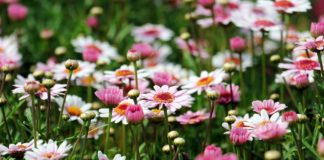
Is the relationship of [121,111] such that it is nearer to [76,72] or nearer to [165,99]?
[165,99]

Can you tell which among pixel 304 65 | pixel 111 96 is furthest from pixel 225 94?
pixel 111 96

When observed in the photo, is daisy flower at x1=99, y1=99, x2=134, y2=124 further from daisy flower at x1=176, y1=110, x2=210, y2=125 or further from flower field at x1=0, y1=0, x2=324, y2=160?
daisy flower at x1=176, y1=110, x2=210, y2=125

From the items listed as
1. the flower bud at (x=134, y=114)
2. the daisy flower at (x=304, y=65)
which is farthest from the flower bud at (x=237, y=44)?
the flower bud at (x=134, y=114)

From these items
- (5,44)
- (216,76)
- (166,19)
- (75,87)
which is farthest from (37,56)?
(216,76)

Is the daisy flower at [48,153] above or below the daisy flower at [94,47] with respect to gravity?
below

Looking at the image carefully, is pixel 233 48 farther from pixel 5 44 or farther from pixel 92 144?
pixel 5 44

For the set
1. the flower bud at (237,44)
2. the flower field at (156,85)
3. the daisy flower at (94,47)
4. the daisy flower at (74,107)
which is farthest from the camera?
the daisy flower at (94,47)

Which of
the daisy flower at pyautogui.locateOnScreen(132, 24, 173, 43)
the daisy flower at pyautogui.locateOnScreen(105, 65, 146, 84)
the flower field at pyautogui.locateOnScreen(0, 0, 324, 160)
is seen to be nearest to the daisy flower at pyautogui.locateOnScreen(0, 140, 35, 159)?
the flower field at pyautogui.locateOnScreen(0, 0, 324, 160)

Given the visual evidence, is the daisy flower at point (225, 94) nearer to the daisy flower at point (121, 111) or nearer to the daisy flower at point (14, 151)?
the daisy flower at point (121, 111)

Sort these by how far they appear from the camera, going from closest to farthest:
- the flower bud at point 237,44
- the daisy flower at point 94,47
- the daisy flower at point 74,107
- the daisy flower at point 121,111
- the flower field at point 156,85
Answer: the flower field at point 156,85 → the daisy flower at point 121,111 → the daisy flower at point 74,107 → the flower bud at point 237,44 → the daisy flower at point 94,47
